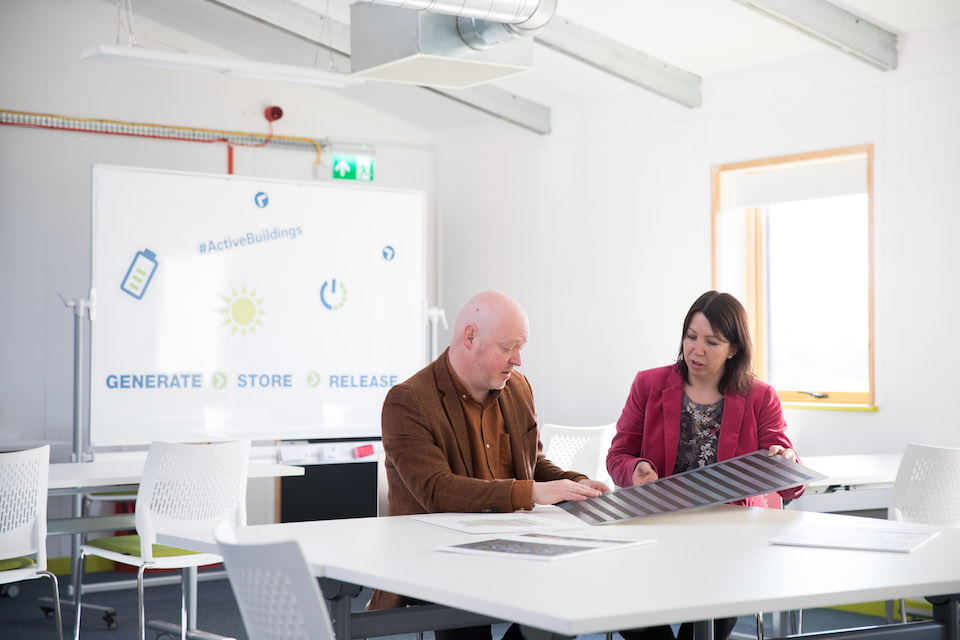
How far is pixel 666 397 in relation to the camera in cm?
330

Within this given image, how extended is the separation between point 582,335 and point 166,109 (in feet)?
10.1

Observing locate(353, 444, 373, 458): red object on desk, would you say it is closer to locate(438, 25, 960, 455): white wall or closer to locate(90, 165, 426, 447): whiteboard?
locate(90, 165, 426, 447): whiteboard

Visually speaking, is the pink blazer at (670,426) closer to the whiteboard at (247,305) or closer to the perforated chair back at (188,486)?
the perforated chair back at (188,486)

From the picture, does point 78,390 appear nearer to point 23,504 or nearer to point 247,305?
point 247,305

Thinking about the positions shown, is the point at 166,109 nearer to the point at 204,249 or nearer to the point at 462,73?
the point at 204,249

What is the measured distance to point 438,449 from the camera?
276 cm

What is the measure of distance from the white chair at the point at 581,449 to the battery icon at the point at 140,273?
7.41ft

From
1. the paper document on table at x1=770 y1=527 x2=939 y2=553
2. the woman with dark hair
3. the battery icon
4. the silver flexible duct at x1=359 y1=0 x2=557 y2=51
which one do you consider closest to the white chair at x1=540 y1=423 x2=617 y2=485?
the silver flexible duct at x1=359 y1=0 x2=557 y2=51

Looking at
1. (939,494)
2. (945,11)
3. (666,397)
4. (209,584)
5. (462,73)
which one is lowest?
(209,584)

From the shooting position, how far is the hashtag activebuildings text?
625 cm

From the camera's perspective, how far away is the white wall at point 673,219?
5.48 m

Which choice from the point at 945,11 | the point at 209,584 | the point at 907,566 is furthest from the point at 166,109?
the point at 907,566

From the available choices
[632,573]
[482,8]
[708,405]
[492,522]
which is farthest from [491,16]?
[632,573]

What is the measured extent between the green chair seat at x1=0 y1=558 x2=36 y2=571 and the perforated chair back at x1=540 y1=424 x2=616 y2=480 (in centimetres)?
239
